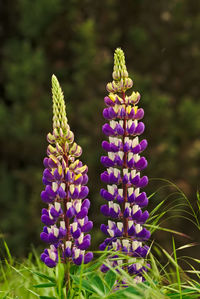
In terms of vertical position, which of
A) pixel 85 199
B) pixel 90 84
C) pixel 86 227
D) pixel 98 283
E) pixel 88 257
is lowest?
pixel 98 283

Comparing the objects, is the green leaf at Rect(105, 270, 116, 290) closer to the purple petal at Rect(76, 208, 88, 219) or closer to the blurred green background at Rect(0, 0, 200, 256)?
the purple petal at Rect(76, 208, 88, 219)

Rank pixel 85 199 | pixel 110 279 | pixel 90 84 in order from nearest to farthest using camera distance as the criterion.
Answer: pixel 110 279
pixel 85 199
pixel 90 84

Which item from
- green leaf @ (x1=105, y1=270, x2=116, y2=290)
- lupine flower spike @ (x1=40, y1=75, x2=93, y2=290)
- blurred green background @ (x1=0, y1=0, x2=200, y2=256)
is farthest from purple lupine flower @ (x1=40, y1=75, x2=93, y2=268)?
blurred green background @ (x1=0, y1=0, x2=200, y2=256)

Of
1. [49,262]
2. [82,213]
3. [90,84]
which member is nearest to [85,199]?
[82,213]

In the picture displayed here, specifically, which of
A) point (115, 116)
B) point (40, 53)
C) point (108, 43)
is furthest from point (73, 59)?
point (115, 116)

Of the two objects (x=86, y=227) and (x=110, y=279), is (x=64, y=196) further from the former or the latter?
(x=110, y=279)

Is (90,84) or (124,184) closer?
(124,184)

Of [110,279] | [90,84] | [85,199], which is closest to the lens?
[110,279]

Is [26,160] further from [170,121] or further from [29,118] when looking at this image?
[170,121]

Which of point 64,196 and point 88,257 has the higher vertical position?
point 64,196
